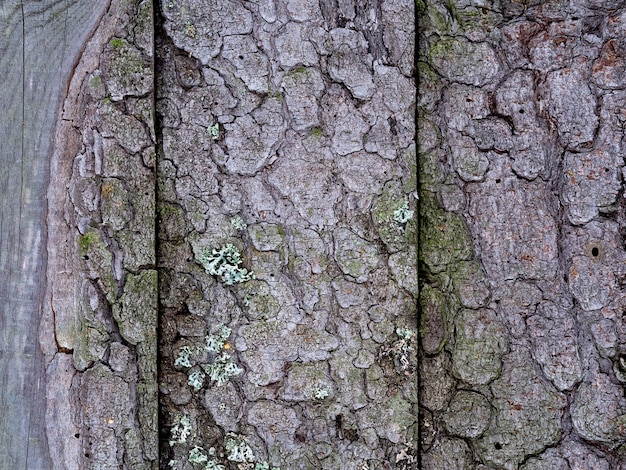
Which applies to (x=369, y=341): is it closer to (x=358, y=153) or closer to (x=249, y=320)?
(x=249, y=320)

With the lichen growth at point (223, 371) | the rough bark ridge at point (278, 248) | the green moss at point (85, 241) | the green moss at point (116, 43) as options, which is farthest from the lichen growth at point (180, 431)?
the green moss at point (116, 43)

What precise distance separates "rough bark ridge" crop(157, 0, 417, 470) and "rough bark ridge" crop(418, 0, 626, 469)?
0.11 metres

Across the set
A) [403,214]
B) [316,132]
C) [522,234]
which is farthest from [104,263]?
[522,234]

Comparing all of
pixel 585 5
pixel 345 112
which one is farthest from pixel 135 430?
pixel 585 5

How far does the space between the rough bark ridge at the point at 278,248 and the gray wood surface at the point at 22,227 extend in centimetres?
26

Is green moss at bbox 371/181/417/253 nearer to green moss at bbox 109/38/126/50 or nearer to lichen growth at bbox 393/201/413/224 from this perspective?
lichen growth at bbox 393/201/413/224

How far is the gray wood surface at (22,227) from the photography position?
1.32 meters

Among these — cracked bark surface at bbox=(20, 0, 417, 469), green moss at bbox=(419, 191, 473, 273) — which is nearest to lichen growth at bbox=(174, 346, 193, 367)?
cracked bark surface at bbox=(20, 0, 417, 469)

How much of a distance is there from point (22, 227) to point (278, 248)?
0.57 metres

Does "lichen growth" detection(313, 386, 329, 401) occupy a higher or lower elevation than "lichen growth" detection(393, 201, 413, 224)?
lower

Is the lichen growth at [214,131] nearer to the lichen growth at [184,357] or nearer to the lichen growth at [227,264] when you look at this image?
the lichen growth at [227,264]

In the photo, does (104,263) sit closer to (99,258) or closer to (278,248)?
(99,258)

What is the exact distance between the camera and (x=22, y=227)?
1.33m

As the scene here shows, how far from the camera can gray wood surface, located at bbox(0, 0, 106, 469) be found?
132 cm
